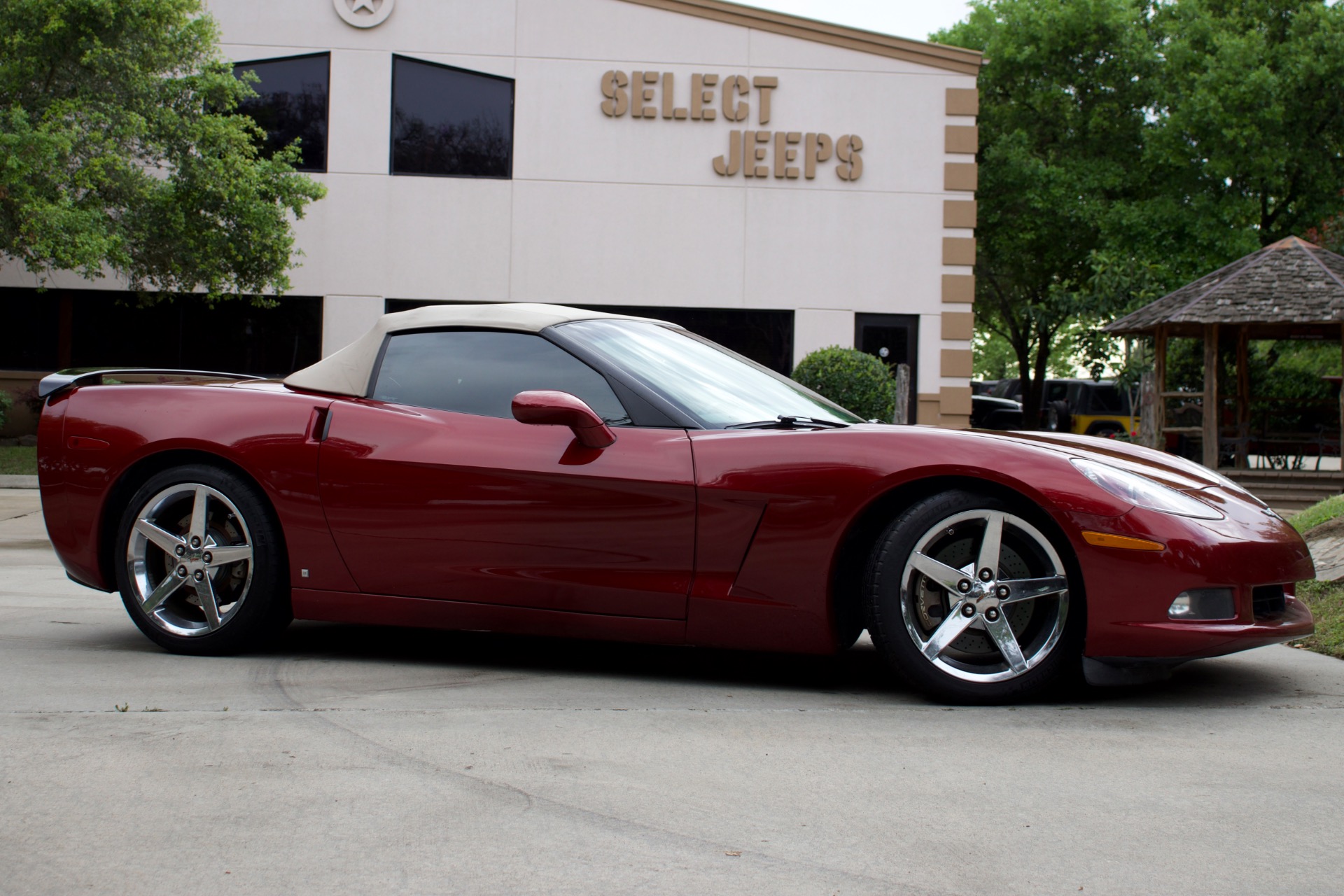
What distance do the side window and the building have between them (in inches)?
571

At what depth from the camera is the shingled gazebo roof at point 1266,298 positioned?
16.7m

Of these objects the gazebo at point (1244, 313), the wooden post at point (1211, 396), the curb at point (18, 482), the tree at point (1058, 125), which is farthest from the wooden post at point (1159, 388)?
the curb at point (18, 482)

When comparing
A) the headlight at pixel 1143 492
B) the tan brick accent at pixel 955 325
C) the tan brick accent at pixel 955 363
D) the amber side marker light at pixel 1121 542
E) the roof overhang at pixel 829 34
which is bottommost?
the amber side marker light at pixel 1121 542

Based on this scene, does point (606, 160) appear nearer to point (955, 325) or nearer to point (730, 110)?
point (730, 110)

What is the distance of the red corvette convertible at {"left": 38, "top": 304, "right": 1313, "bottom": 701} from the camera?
12.5ft

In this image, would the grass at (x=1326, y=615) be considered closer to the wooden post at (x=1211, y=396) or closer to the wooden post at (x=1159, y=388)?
the wooden post at (x=1211, y=396)

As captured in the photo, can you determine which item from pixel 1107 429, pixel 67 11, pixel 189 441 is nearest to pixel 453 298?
pixel 67 11

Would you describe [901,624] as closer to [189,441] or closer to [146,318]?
[189,441]

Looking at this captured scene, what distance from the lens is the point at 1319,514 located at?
7820mm

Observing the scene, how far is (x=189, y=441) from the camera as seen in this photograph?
4605mm

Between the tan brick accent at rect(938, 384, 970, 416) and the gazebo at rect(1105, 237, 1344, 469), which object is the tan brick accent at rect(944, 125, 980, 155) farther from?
the gazebo at rect(1105, 237, 1344, 469)

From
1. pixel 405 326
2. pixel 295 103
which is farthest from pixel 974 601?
pixel 295 103

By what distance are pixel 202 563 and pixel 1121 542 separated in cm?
309

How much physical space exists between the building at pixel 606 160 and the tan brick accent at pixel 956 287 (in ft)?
0.10
